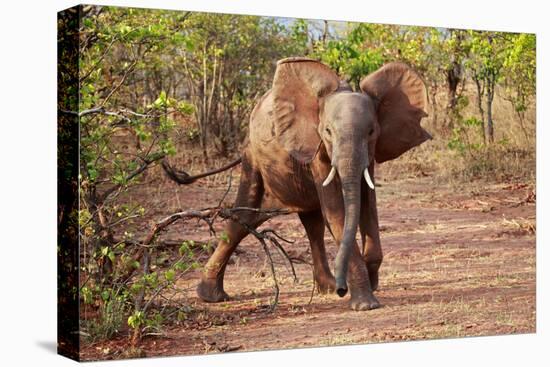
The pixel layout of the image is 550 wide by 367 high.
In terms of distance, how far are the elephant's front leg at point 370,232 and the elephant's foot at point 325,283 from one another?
0.40 meters

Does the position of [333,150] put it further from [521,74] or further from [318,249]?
[521,74]

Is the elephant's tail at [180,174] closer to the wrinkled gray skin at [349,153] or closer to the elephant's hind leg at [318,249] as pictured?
the elephant's hind leg at [318,249]

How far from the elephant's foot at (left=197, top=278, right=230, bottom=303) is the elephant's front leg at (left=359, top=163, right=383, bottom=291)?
46.8 inches

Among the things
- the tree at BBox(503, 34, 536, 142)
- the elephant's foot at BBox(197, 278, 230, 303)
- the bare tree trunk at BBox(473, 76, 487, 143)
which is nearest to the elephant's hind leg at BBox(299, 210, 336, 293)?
the elephant's foot at BBox(197, 278, 230, 303)

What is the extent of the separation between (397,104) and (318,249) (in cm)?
146

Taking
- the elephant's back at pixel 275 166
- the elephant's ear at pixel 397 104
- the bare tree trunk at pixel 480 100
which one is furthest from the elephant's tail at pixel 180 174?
the bare tree trunk at pixel 480 100

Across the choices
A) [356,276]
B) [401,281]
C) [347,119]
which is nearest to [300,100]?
[347,119]

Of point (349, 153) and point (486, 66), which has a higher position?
Result: point (486, 66)

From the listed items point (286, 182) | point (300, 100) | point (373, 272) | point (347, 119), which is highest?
point (300, 100)

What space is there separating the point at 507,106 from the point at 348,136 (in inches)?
98.3

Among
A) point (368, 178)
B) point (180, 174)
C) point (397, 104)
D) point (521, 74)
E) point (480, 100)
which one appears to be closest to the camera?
point (368, 178)

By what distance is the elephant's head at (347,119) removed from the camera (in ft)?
31.7

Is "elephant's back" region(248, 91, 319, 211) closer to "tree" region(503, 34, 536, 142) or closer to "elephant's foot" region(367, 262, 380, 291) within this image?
"elephant's foot" region(367, 262, 380, 291)

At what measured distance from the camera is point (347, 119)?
976 cm
